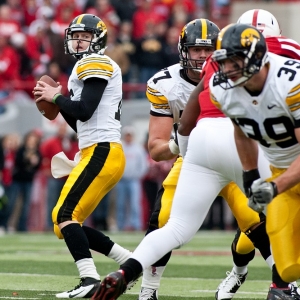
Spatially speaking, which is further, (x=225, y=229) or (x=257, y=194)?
(x=225, y=229)

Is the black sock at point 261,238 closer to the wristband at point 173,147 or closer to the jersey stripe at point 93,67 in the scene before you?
the wristband at point 173,147

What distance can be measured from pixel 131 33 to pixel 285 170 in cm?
1005

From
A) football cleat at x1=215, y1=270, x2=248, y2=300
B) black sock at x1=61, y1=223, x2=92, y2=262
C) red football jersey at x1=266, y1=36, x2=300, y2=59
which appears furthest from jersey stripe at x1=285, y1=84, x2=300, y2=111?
black sock at x1=61, y1=223, x2=92, y2=262

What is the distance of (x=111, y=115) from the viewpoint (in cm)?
545

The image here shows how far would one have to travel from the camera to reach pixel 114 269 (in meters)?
7.10

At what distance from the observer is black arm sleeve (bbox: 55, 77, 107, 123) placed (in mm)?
5223

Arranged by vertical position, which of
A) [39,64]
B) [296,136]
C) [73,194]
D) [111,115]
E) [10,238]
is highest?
[296,136]

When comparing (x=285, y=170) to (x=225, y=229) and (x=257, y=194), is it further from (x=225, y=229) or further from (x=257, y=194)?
(x=225, y=229)

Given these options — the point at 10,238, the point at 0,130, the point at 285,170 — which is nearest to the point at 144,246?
the point at 285,170

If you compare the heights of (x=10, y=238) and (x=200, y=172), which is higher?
(x=200, y=172)

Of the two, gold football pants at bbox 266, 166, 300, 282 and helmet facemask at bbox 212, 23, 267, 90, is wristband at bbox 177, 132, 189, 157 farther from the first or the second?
helmet facemask at bbox 212, 23, 267, 90

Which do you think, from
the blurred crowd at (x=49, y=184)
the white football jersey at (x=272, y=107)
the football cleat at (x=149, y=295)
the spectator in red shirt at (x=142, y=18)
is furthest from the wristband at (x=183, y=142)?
the spectator in red shirt at (x=142, y=18)

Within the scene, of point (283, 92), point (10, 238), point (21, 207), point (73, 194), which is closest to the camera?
point (283, 92)

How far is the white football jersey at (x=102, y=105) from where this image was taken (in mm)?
5305
